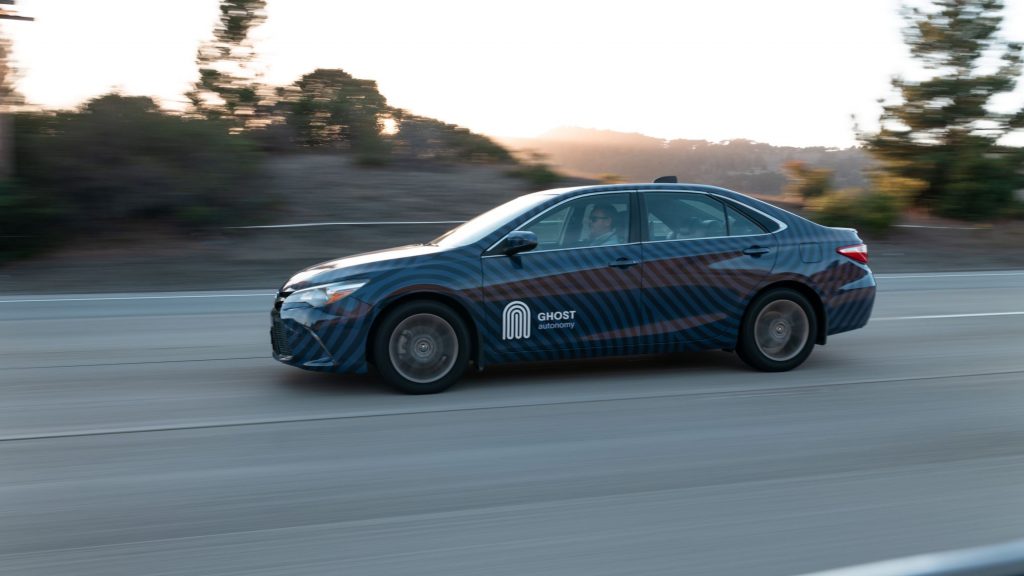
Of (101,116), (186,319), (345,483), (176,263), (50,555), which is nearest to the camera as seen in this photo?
(50,555)

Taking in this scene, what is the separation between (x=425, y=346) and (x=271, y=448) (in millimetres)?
1669

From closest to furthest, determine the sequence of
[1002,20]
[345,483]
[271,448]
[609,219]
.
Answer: [345,483] < [271,448] < [609,219] < [1002,20]

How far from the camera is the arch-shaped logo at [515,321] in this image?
297 inches

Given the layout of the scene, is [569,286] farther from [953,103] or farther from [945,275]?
[953,103]

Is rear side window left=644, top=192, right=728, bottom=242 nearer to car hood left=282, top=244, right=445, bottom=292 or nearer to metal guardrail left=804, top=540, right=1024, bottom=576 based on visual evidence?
→ car hood left=282, top=244, right=445, bottom=292

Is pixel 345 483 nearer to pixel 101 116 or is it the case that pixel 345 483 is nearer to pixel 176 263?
pixel 176 263

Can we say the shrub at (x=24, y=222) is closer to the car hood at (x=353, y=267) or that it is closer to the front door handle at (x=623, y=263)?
the car hood at (x=353, y=267)

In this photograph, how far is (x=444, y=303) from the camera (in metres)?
7.49

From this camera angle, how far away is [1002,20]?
1010 inches

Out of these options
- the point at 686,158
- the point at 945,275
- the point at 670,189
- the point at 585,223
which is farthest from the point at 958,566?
the point at 686,158

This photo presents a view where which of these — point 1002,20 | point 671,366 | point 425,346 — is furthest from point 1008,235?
point 425,346

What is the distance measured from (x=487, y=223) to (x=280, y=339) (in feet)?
5.91

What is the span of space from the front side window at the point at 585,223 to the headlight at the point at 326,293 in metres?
1.38

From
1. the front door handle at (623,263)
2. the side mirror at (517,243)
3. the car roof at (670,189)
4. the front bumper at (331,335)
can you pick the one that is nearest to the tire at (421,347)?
the front bumper at (331,335)
